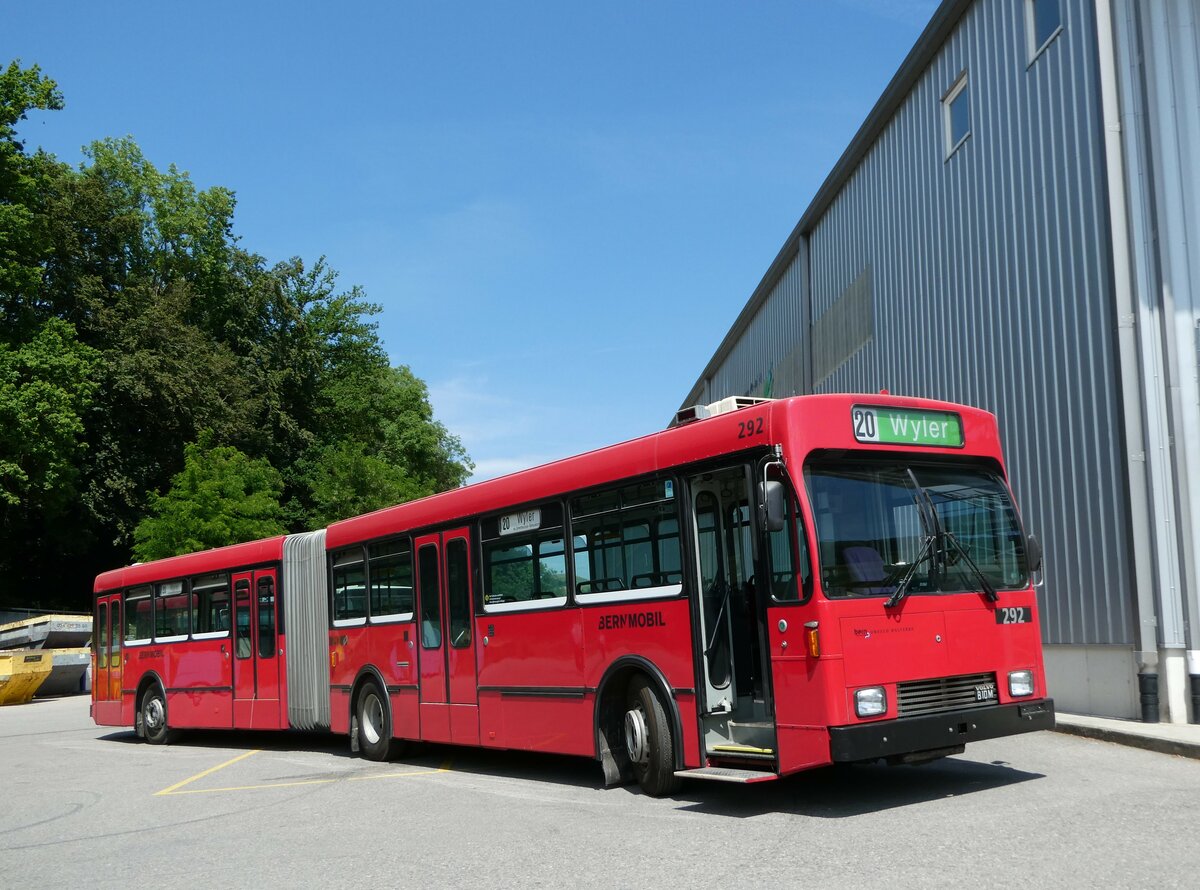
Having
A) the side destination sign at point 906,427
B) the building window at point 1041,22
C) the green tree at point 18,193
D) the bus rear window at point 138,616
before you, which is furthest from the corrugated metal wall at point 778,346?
the green tree at point 18,193

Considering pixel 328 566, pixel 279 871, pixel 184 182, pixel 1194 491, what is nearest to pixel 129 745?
pixel 328 566

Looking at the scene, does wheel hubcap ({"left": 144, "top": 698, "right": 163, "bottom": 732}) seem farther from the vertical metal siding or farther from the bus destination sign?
the bus destination sign

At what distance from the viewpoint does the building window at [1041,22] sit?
48.6 ft

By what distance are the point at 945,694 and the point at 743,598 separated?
1.60 m

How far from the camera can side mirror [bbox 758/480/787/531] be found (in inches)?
317

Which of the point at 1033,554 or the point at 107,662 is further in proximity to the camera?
the point at 107,662

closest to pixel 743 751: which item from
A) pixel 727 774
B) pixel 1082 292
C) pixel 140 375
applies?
pixel 727 774

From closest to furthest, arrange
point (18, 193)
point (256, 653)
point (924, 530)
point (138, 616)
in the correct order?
point (924, 530) → point (256, 653) → point (138, 616) → point (18, 193)

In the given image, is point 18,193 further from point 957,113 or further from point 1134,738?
point 1134,738

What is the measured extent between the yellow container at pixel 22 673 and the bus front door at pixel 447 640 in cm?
2368

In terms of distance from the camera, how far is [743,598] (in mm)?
9117

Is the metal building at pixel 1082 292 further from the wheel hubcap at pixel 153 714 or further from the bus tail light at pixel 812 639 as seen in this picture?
the wheel hubcap at pixel 153 714

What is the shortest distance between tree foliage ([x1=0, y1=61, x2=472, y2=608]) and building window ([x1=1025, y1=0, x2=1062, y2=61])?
31.8m

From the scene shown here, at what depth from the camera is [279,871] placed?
24.8 feet
